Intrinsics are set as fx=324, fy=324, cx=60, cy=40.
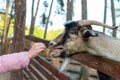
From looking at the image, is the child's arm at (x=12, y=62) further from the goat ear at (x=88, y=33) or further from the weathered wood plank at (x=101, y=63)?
the goat ear at (x=88, y=33)

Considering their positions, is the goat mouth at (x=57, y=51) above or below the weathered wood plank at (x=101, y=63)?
above

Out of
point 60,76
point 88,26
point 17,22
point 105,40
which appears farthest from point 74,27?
point 17,22

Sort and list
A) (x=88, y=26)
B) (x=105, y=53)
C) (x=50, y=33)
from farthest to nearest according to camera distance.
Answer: (x=50, y=33), (x=88, y=26), (x=105, y=53)

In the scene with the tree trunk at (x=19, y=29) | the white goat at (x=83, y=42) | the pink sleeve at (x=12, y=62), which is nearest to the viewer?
the pink sleeve at (x=12, y=62)

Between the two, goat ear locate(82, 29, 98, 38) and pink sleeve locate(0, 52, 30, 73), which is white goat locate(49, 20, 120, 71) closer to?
goat ear locate(82, 29, 98, 38)

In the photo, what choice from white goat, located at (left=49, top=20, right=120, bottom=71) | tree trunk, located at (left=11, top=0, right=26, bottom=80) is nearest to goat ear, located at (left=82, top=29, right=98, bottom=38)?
white goat, located at (left=49, top=20, right=120, bottom=71)

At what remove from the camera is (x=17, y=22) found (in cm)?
611

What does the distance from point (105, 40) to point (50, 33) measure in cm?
2942

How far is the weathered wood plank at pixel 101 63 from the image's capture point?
2580mm

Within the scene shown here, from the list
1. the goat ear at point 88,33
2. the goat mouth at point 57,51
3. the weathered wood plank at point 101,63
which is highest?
the goat ear at point 88,33

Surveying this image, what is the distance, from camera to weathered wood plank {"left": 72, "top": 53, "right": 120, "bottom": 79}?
102 inches

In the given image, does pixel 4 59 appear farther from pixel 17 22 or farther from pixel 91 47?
pixel 17 22

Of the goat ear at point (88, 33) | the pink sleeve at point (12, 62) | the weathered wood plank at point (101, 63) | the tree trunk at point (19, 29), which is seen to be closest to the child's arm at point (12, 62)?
the pink sleeve at point (12, 62)

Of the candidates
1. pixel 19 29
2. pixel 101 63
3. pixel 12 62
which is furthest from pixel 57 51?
pixel 19 29
